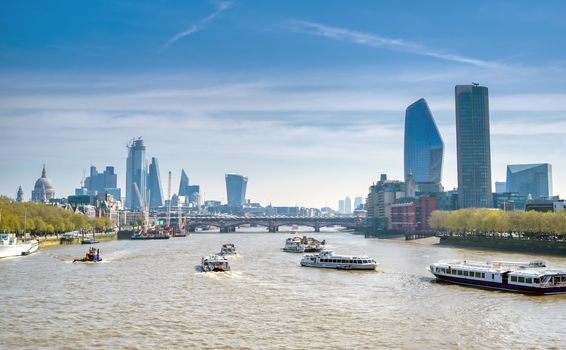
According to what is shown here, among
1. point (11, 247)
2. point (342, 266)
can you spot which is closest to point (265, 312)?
point (342, 266)

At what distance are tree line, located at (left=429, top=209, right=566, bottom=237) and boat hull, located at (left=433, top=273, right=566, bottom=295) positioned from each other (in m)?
65.1

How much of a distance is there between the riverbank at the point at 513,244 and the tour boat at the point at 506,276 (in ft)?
163

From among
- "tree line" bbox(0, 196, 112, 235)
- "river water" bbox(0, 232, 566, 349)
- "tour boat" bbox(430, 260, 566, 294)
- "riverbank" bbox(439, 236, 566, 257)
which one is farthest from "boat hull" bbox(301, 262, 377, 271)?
"tree line" bbox(0, 196, 112, 235)

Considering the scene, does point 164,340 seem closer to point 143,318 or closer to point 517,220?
point 143,318

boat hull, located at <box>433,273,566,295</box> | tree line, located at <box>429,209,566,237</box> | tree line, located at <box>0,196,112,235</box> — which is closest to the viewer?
boat hull, located at <box>433,273,566,295</box>

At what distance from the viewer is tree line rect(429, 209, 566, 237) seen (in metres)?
131

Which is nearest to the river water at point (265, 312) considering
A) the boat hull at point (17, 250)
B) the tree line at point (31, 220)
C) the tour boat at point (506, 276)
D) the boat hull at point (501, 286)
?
the boat hull at point (501, 286)

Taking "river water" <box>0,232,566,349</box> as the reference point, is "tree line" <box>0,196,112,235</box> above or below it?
above

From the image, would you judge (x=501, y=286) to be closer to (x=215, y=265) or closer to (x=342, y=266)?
(x=342, y=266)

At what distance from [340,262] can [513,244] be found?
5997cm

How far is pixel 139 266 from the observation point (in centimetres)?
9550

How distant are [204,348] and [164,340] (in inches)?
142

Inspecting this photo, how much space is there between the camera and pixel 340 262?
93.9 m

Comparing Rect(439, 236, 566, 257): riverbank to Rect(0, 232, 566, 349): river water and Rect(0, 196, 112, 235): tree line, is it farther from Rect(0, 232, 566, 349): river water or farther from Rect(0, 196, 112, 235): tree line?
Rect(0, 196, 112, 235): tree line
